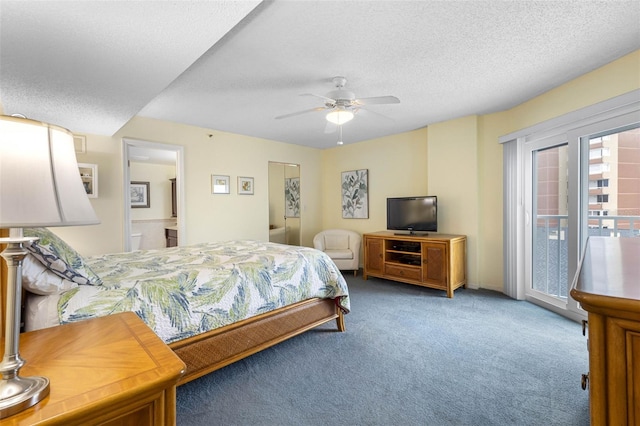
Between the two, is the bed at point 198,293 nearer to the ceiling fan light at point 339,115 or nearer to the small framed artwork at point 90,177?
the ceiling fan light at point 339,115

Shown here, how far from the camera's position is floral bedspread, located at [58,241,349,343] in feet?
5.04

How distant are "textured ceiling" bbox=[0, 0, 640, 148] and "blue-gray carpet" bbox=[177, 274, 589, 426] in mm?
2205

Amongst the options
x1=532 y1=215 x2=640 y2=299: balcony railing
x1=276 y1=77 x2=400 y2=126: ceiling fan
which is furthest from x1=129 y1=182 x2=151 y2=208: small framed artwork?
x1=532 y1=215 x2=640 y2=299: balcony railing

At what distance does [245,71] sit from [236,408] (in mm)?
2534

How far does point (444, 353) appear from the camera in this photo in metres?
2.27

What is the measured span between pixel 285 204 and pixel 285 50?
4.07 meters

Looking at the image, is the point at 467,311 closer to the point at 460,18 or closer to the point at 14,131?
the point at 460,18

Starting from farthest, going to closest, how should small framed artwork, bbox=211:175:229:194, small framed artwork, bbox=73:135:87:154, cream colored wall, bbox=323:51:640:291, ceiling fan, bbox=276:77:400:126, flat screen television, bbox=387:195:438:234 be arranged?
small framed artwork, bbox=211:175:229:194
flat screen television, bbox=387:195:438:234
cream colored wall, bbox=323:51:640:291
small framed artwork, bbox=73:135:87:154
ceiling fan, bbox=276:77:400:126

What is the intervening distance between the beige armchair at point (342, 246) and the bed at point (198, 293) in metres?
2.13

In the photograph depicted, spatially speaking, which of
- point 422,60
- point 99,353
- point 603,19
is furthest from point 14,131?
point 603,19

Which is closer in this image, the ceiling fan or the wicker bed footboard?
the wicker bed footboard

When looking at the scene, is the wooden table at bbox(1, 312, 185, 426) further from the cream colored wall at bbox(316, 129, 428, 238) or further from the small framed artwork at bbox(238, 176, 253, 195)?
the cream colored wall at bbox(316, 129, 428, 238)

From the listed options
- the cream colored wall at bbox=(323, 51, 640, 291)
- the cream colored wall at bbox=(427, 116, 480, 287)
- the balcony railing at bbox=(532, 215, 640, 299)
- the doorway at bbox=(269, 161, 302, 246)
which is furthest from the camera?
the doorway at bbox=(269, 161, 302, 246)

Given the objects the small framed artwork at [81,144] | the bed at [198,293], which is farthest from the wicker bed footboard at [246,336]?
the small framed artwork at [81,144]
